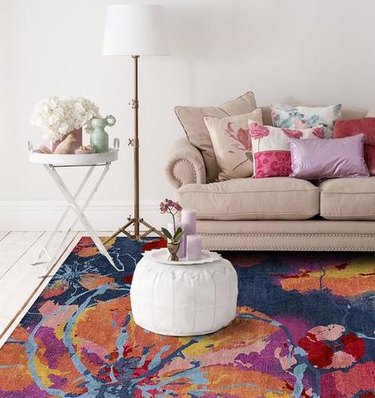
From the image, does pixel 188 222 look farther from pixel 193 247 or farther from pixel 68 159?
pixel 68 159

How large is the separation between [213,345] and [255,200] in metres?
1.35

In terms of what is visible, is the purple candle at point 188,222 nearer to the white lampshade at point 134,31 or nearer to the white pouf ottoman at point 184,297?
the white pouf ottoman at point 184,297

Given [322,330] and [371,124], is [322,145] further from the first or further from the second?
[322,330]

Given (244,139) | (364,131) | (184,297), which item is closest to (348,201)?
(364,131)

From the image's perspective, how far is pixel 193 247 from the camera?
372 cm

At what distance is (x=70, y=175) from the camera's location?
5.95 m

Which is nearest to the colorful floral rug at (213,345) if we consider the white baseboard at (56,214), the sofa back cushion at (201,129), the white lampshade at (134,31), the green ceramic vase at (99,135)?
the green ceramic vase at (99,135)

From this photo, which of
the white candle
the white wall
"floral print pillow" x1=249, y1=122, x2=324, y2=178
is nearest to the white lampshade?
the white wall

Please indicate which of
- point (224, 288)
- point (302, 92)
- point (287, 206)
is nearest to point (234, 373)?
point (224, 288)

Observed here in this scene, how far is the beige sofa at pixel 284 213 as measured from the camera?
4.72 metres

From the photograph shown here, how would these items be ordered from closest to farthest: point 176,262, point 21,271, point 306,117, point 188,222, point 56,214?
point 176,262, point 188,222, point 21,271, point 306,117, point 56,214

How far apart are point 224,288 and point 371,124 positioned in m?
2.03

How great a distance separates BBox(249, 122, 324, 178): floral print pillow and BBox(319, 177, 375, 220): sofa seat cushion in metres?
0.39

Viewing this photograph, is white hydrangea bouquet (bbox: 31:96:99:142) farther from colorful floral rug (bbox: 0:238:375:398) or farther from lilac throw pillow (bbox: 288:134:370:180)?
lilac throw pillow (bbox: 288:134:370:180)
